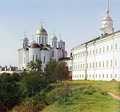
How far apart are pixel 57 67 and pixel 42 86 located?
311 inches

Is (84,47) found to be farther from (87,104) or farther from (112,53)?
(87,104)

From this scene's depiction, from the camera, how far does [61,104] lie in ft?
31.3

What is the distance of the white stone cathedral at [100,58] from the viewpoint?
819 inches

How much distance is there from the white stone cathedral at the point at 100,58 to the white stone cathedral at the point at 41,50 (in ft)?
17.1

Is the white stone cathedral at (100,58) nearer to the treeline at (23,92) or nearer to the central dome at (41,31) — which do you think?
the treeline at (23,92)

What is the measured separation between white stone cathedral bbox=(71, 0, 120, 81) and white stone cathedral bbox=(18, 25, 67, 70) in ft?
17.1

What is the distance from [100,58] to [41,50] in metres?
13.8

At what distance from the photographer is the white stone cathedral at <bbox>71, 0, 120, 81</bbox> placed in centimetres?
2081

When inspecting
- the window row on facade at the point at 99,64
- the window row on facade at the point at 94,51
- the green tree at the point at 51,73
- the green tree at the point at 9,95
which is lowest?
the green tree at the point at 9,95

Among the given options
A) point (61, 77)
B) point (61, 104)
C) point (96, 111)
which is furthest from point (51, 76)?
point (96, 111)

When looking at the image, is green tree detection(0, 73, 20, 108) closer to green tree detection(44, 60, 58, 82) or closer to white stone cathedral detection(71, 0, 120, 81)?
white stone cathedral detection(71, 0, 120, 81)

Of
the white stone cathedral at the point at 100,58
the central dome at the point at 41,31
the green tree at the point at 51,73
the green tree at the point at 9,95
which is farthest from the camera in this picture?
the central dome at the point at 41,31

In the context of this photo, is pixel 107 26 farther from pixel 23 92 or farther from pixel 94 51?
pixel 23 92

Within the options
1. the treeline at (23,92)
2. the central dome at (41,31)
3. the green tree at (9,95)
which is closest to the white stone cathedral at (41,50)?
the central dome at (41,31)
